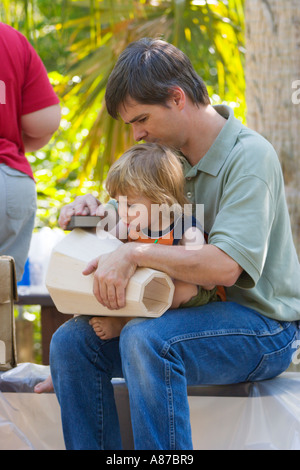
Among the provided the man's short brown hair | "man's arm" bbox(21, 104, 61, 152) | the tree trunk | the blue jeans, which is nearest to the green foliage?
the tree trunk

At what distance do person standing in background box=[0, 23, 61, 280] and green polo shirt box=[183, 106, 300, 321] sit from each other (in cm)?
71

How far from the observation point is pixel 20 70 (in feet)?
8.76

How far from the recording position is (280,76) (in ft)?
10.5

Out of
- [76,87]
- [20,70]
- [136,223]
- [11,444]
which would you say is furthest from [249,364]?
A: [76,87]

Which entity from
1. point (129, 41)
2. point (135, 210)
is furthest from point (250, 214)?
point (129, 41)

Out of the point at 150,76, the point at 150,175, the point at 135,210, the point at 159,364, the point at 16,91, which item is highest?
the point at 150,76

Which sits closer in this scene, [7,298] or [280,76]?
[7,298]

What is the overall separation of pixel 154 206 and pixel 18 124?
0.94 metres

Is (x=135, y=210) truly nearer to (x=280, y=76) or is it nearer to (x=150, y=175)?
(x=150, y=175)

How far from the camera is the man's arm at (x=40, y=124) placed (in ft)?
9.05

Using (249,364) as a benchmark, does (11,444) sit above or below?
below

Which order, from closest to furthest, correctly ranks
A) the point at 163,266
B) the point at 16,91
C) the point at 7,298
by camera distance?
1. the point at 163,266
2. the point at 7,298
3. the point at 16,91

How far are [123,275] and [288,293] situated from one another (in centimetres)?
58

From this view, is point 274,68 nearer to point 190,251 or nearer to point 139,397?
point 190,251
